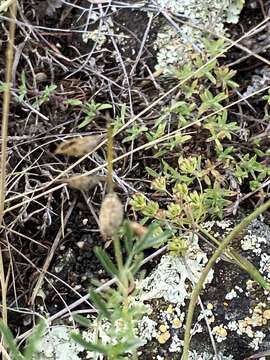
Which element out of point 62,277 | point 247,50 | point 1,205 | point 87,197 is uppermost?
point 247,50

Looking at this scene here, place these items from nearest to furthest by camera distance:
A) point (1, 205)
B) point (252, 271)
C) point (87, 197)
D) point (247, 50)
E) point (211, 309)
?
1. point (252, 271)
2. point (1, 205)
3. point (211, 309)
4. point (87, 197)
5. point (247, 50)

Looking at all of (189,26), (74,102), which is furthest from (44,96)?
(189,26)

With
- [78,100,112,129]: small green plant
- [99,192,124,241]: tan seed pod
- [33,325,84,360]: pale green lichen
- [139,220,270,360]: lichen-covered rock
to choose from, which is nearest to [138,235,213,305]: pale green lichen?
[139,220,270,360]: lichen-covered rock

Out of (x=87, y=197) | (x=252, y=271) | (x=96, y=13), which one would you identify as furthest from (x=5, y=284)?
(x=96, y=13)

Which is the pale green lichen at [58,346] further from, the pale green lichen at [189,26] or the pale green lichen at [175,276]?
the pale green lichen at [189,26]

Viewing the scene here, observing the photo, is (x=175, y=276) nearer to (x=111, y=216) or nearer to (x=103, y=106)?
(x=103, y=106)

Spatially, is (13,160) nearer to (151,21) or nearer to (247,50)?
(151,21)

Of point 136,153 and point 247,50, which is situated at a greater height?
point 247,50

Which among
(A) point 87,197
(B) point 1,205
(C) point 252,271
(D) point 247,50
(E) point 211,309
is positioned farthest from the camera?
(D) point 247,50
